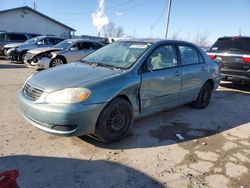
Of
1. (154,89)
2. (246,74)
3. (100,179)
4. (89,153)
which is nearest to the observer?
(100,179)

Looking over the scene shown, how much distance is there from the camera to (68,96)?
347 centimetres

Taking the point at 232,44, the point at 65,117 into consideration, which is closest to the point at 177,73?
the point at 65,117

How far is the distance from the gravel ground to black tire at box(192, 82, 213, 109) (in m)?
0.88

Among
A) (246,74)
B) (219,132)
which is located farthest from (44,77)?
(246,74)

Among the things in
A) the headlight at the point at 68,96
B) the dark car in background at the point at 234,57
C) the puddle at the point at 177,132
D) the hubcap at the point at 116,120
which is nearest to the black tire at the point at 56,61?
the dark car in background at the point at 234,57

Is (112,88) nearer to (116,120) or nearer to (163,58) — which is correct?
(116,120)

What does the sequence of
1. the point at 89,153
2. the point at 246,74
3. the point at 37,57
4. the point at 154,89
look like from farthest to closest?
the point at 37,57 < the point at 246,74 < the point at 154,89 < the point at 89,153

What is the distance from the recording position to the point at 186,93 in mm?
5469

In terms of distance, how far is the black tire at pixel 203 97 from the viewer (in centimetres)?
614

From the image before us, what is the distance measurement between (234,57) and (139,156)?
20.6 ft

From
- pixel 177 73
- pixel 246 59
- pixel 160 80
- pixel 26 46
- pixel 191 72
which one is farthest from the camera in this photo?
pixel 26 46

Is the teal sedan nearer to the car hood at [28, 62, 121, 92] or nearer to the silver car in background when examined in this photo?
the car hood at [28, 62, 121, 92]

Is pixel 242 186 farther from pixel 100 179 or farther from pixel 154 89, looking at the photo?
pixel 154 89

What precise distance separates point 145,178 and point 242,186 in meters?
1.18
